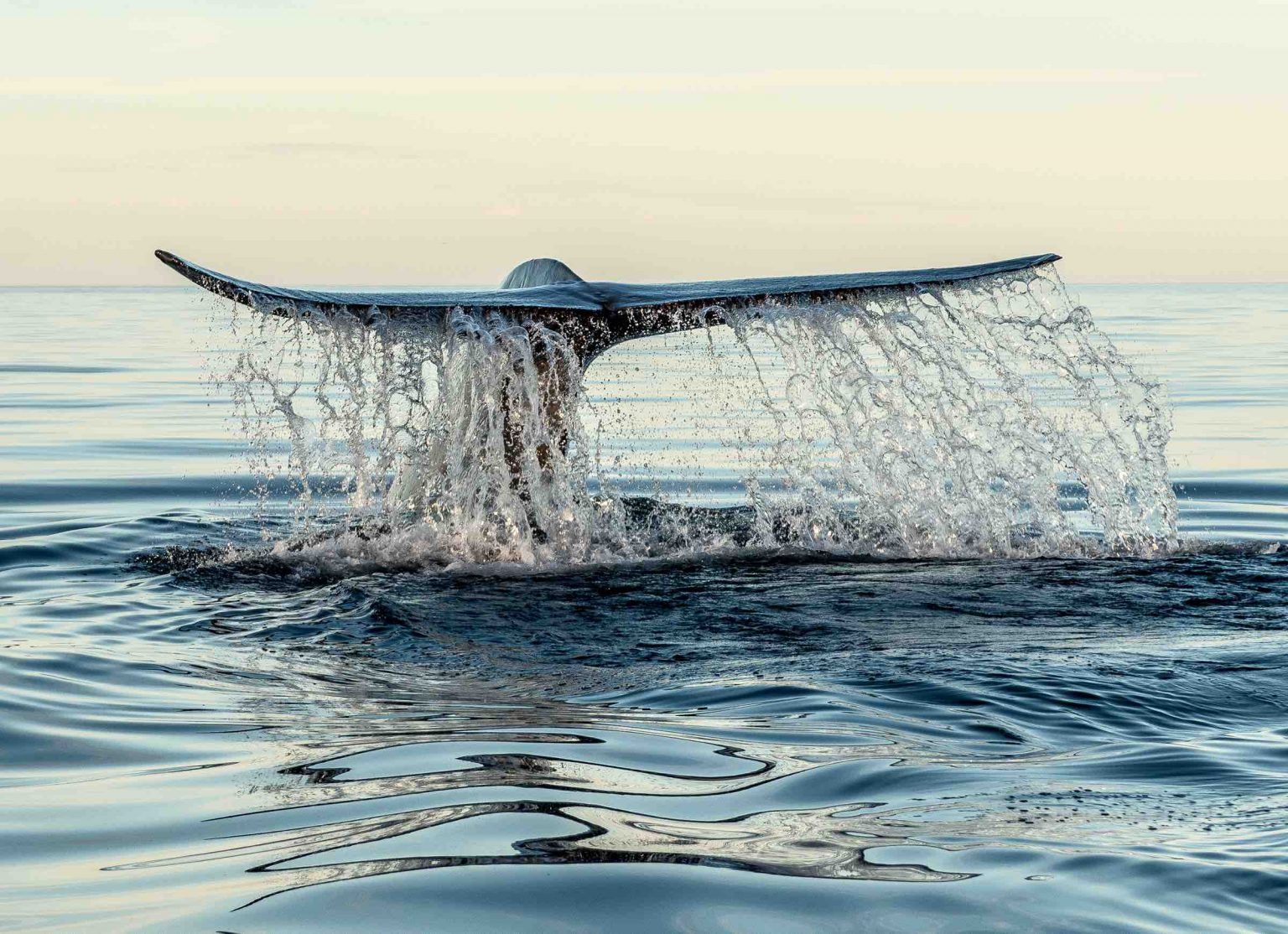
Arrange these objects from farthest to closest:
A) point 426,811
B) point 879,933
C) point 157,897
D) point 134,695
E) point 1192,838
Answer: point 134,695 < point 426,811 < point 1192,838 < point 157,897 < point 879,933

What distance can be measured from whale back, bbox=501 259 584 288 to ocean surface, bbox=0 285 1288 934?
1658 mm

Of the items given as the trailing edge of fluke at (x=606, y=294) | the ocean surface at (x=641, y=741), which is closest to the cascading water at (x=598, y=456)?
the trailing edge of fluke at (x=606, y=294)

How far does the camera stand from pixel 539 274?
29.3 ft

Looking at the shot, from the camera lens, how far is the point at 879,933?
3043 mm

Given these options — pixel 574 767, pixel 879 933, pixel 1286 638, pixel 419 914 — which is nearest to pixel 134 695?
pixel 574 767

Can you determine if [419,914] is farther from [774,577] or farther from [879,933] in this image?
[774,577]

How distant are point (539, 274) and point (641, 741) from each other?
4738 millimetres

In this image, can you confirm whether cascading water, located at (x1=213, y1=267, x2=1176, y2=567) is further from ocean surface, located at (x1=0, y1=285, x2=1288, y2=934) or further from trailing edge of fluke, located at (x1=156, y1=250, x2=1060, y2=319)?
ocean surface, located at (x1=0, y1=285, x2=1288, y2=934)

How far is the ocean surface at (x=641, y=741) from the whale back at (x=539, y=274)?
1658 mm

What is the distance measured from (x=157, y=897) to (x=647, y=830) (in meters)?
1.11

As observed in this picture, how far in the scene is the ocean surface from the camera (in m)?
3.26

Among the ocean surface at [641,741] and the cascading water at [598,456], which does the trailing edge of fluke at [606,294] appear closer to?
the cascading water at [598,456]

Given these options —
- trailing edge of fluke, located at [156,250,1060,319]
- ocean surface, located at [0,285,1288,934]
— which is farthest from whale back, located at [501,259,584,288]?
ocean surface, located at [0,285,1288,934]

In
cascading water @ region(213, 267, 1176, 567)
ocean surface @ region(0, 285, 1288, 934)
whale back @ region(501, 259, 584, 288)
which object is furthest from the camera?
whale back @ region(501, 259, 584, 288)
